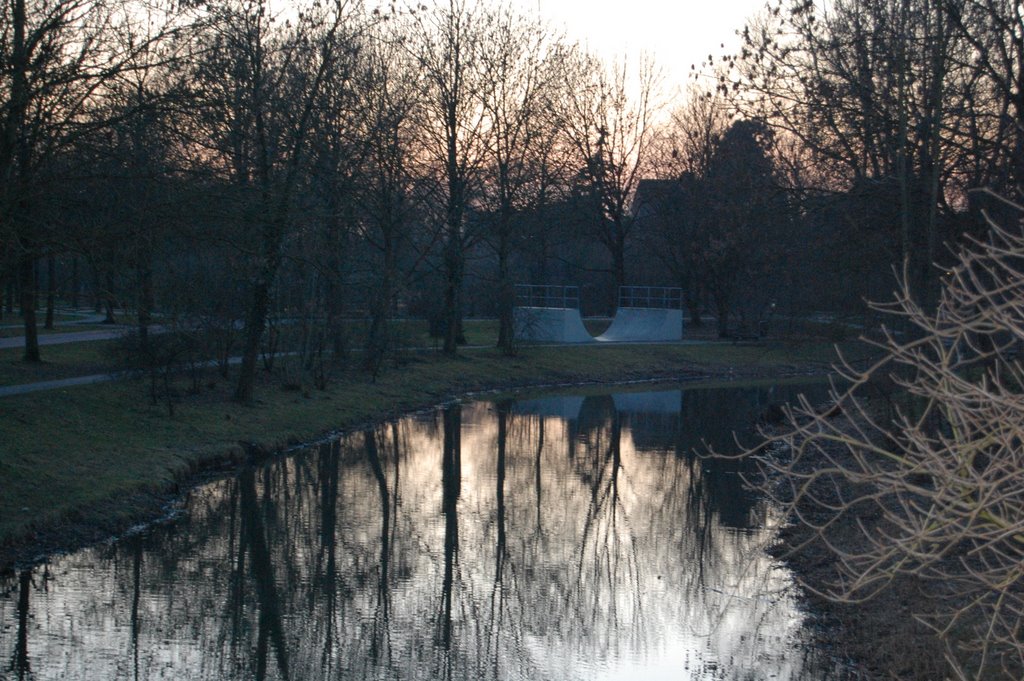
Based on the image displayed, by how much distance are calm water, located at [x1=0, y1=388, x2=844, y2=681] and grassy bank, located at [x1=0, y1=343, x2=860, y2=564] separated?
67cm

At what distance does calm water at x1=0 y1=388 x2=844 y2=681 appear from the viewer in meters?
9.05

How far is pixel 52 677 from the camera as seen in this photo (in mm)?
8203

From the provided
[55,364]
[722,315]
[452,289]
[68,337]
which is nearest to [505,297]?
[452,289]

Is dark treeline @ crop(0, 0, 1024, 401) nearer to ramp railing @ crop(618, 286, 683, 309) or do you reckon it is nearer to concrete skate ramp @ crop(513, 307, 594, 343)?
concrete skate ramp @ crop(513, 307, 594, 343)

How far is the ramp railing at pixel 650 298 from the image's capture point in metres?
49.6

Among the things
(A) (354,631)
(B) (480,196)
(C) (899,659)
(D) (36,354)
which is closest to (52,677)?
(A) (354,631)

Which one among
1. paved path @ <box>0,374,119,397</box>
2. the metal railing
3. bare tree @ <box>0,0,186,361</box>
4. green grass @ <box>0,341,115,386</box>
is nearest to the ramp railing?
the metal railing

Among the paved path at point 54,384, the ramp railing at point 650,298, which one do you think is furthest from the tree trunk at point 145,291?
the ramp railing at point 650,298

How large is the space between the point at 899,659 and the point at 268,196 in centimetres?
991

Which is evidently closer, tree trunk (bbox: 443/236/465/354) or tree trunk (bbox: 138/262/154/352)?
tree trunk (bbox: 138/262/154/352)

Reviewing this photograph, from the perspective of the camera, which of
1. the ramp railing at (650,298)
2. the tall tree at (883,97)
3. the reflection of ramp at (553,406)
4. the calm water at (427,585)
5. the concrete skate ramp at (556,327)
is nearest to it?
the calm water at (427,585)

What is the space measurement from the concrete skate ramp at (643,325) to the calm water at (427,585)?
2852 cm

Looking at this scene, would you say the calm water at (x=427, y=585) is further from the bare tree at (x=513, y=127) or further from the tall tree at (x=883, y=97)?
the bare tree at (x=513, y=127)

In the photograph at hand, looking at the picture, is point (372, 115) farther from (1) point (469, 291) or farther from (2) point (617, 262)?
(2) point (617, 262)
